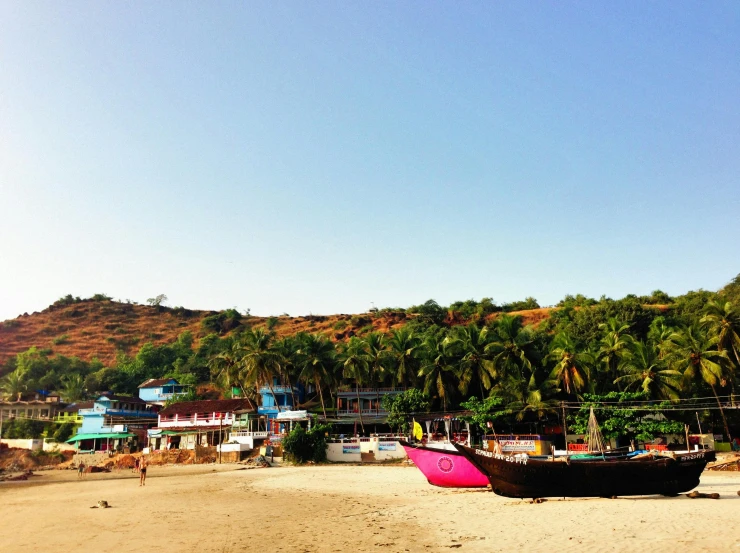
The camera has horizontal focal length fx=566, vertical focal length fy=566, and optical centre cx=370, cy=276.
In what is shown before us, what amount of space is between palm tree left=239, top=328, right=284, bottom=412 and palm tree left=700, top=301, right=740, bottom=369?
3468 centimetres

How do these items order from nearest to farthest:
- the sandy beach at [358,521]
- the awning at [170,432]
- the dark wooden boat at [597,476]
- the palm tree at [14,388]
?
the sandy beach at [358,521], the dark wooden boat at [597,476], the awning at [170,432], the palm tree at [14,388]

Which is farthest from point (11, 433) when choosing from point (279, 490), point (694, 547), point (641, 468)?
point (694, 547)

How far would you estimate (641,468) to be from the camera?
1878 cm

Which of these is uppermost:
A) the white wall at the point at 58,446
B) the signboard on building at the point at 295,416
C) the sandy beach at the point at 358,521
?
the signboard on building at the point at 295,416

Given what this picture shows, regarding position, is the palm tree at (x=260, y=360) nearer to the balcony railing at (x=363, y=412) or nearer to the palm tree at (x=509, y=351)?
the balcony railing at (x=363, y=412)

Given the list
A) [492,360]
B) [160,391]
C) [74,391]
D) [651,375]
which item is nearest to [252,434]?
[492,360]

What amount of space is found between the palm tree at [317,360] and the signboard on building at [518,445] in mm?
18887

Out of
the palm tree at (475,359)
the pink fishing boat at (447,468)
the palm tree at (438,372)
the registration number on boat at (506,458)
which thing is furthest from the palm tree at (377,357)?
the registration number on boat at (506,458)

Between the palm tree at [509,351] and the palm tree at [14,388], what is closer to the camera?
the palm tree at [509,351]

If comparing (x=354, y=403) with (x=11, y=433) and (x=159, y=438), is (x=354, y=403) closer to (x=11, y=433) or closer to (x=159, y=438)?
(x=159, y=438)

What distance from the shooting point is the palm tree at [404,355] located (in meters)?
50.8

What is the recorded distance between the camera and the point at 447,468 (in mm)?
23531

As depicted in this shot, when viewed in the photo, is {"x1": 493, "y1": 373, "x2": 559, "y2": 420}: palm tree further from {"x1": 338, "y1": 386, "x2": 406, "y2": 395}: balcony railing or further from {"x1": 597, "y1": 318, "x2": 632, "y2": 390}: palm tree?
{"x1": 338, "y1": 386, "x2": 406, "y2": 395}: balcony railing

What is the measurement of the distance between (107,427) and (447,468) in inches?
1727
